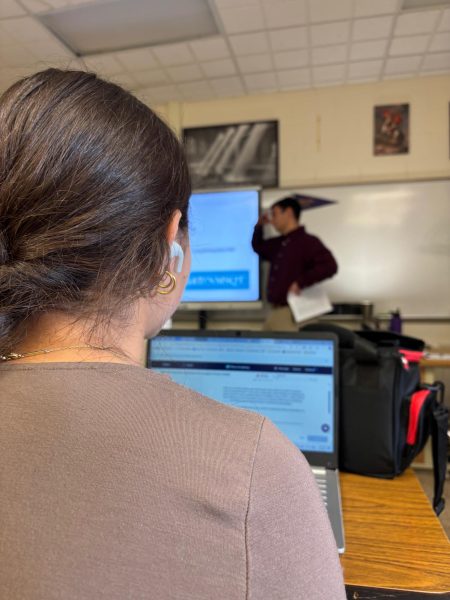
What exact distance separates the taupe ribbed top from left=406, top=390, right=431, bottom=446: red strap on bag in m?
0.59

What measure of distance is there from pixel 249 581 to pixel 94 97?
0.49 m

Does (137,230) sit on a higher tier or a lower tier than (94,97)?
lower

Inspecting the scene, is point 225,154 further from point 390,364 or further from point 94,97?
point 94,97

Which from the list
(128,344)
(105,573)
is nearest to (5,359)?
(128,344)

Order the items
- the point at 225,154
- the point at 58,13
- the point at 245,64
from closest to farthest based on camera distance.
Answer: the point at 58,13 → the point at 245,64 → the point at 225,154

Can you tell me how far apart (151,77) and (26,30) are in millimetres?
877

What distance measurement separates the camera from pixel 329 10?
246 centimetres

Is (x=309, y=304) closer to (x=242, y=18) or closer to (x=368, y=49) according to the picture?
(x=368, y=49)

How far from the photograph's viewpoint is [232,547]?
34 centimetres

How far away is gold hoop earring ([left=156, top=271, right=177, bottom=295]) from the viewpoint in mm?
529

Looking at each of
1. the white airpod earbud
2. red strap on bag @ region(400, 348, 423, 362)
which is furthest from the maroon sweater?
the white airpod earbud

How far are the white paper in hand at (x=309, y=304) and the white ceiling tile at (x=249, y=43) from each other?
163 cm

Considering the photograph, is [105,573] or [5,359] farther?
[5,359]

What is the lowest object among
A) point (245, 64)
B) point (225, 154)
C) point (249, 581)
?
point (249, 581)
